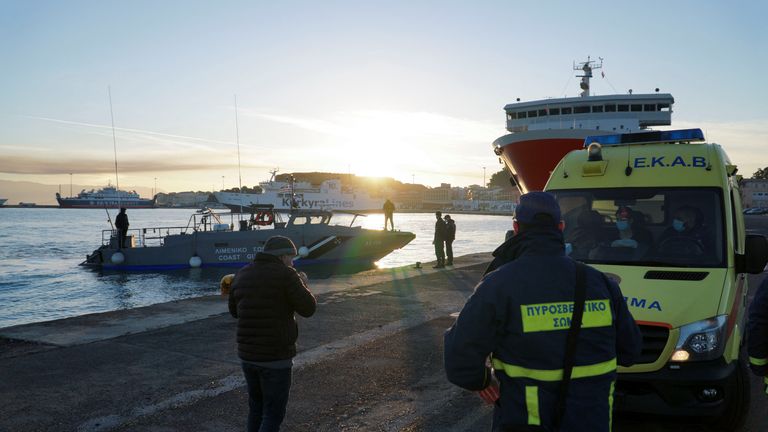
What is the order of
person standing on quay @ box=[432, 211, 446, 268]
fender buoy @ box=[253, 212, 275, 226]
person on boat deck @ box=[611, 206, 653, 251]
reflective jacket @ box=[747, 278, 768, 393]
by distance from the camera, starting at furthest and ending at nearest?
fender buoy @ box=[253, 212, 275, 226]
person standing on quay @ box=[432, 211, 446, 268]
person on boat deck @ box=[611, 206, 653, 251]
reflective jacket @ box=[747, 278, 768, 393]

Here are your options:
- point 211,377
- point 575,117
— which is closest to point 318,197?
point 575,117

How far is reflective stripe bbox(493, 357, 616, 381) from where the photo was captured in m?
2.47

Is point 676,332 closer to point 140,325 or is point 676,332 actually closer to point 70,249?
point 140,325

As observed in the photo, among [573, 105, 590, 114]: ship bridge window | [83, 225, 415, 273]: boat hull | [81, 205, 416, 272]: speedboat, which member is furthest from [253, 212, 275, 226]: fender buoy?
[573, 105, 590, 114]: ship bridge window

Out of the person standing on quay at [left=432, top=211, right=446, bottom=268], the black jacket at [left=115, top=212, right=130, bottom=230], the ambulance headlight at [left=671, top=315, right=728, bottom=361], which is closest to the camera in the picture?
the ambulance headlight at [left=671, top=315, right=728, bottom=361]

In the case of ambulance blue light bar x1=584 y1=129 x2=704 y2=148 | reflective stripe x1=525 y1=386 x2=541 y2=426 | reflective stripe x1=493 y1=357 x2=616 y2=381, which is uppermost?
ambulance blue light bar x1=584 y1=129 x2=704 y2=148

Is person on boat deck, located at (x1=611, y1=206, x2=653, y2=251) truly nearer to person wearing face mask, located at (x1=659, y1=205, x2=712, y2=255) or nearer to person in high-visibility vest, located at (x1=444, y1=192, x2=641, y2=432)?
person wearing face mask, located at (x1=659, y1=205, x2=712, y2=255)

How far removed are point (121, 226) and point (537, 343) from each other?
25844mm

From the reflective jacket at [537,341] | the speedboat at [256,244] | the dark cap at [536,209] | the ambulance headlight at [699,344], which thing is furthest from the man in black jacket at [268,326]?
the speedboat at [256,244]

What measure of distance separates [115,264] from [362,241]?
1083 cm

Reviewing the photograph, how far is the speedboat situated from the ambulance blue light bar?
1806cm

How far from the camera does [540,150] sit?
2344cm

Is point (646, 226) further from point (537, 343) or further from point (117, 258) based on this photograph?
point (117, 258)

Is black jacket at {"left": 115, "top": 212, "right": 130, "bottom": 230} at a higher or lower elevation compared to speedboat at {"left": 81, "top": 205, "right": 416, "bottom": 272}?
higher
